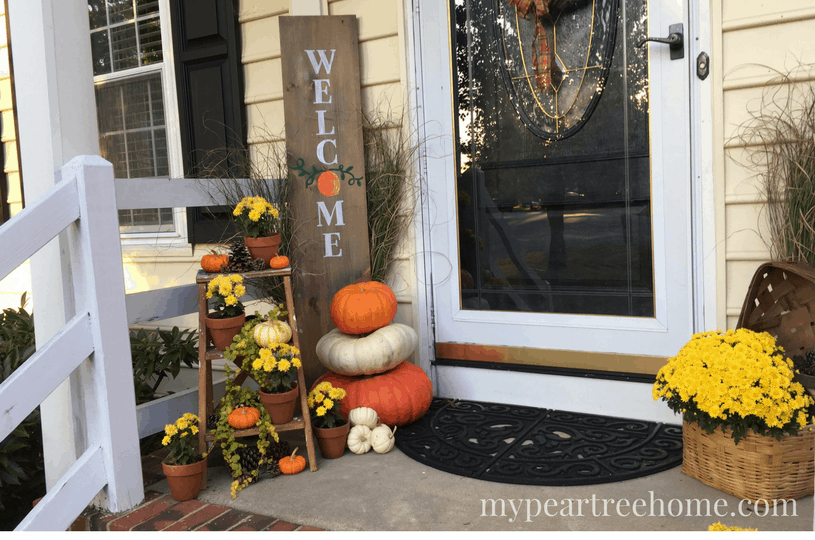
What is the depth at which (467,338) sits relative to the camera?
Answer: 9.80 feet

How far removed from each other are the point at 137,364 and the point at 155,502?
1154mm

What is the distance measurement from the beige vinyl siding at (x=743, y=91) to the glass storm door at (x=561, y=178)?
0.13m

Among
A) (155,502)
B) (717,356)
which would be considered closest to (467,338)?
(717,356)

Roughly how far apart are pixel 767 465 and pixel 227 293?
1783 millimetres

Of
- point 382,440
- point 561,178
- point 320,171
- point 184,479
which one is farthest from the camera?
point 320,171

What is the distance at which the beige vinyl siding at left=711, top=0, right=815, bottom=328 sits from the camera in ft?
7.37

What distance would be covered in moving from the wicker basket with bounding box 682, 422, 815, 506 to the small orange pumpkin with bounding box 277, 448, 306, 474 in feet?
4.41

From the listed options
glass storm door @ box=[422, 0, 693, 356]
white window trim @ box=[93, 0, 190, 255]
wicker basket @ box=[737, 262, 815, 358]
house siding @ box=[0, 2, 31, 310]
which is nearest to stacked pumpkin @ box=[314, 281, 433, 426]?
glass storm door @ box=[422, 0, 693, 356]

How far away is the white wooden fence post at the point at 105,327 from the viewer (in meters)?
1.95

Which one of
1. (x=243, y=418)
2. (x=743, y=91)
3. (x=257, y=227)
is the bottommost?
(x=243, y=418)

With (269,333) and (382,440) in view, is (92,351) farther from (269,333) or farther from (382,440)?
(382,440)

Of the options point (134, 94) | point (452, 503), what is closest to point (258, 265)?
point (452, 503)

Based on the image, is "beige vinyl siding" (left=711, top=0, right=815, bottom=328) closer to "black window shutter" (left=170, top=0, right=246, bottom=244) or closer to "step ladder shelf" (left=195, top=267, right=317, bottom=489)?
"step ladder shelf" (left=195, top=267, right=317, bottom=489)

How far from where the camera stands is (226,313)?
2.34 metres
